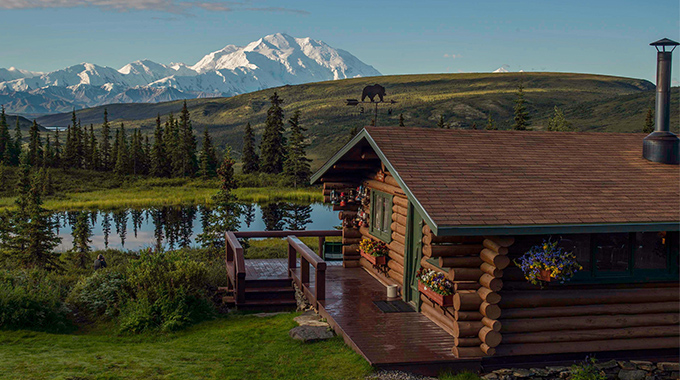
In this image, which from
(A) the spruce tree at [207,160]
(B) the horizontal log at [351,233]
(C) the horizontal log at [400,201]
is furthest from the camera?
(A) the spruce tree at [207,160]

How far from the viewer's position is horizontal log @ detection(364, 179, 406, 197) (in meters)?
12.7

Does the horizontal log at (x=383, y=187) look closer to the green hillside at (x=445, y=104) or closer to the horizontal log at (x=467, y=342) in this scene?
the horizontal log at (x=467, y=342)

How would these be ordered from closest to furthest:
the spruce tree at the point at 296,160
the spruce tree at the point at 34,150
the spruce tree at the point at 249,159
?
the spruce tree at the point at 296,160 → the spruce tree at the point at 34,150 → the spruce tree at the point at 249,159

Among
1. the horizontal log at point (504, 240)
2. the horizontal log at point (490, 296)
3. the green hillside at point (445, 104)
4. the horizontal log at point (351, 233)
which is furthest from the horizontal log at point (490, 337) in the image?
the green hillside at point (445, 104)

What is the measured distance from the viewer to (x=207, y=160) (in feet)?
200

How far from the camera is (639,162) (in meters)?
12.1

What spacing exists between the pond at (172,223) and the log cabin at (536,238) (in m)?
22.2

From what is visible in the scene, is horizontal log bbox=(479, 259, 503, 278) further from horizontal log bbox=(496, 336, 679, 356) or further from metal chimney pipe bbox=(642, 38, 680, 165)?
metal chimney pipe bbox=(642, 38, 680, 165)

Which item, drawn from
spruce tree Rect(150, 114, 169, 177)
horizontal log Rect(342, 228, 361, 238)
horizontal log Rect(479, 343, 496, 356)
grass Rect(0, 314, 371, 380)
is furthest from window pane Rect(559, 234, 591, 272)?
spruce tree Rect(150, 114, 169, 177)

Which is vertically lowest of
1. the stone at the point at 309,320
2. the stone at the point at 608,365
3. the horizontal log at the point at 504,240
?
the stone at the point at 608,365

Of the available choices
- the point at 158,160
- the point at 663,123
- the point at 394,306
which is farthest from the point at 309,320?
the point at 158,160

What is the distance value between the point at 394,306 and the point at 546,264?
370cm

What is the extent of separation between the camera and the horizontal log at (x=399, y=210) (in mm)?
12500

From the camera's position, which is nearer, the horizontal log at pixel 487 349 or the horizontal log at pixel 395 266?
the horizontal log at pixel 487 349
